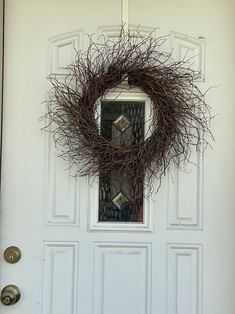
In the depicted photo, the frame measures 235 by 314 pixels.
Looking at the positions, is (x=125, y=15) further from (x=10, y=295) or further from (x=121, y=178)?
(x=10, y=295)

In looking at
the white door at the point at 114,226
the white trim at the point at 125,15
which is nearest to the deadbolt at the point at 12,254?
the white door at the point at 114,226

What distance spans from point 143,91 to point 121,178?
0.39 m

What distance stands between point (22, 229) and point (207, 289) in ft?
2.82

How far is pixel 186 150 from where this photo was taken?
6.73 ft

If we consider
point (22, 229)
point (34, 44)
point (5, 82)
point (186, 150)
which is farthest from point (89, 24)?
point (22, 229)

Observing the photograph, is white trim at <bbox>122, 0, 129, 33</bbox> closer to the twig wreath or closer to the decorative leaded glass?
the twig wreath

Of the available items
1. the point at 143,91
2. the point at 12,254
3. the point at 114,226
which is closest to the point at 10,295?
the point at 12,254

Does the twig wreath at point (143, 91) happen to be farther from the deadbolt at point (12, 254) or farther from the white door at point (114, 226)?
the deadbolt at point (12, 254)

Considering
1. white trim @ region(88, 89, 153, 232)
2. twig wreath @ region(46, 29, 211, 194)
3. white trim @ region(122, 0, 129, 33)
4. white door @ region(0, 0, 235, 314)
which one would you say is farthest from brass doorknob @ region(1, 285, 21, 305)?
white trim @ region(122, 0, 129, 33)

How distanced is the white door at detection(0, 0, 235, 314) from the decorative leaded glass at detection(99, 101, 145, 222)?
0.03 m

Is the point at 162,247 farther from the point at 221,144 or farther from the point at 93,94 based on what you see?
the point at 93,94

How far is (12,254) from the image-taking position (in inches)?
81.2

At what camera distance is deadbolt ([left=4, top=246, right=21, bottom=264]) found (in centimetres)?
206

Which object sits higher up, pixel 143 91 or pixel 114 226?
pixel 143 91
